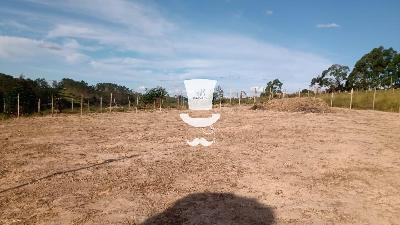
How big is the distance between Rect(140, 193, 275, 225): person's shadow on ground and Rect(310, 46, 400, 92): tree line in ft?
185

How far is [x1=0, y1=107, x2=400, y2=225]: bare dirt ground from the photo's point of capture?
6906 mm

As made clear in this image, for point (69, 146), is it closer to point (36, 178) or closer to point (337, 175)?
point (36, 178)

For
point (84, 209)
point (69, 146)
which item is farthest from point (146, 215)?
point (69, 146)

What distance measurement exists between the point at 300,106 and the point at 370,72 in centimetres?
4669

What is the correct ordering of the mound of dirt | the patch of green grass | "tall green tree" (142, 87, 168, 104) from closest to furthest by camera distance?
1. the mound of dirt
2. the patch of green grass
3. "tall green tree" (142, 87, 168, 104)

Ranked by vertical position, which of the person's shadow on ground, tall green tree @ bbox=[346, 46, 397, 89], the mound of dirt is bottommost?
the person's shadow on ground

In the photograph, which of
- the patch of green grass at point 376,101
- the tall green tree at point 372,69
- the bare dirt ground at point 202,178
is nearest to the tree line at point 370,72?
the tall green tree at point 372,69

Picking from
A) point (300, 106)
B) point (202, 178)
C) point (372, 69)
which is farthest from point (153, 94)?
point (372, 69)

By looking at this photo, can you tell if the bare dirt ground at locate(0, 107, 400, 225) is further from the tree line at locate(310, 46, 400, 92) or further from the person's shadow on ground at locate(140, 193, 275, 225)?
the tree line at locate(310, 46, 400, 92)

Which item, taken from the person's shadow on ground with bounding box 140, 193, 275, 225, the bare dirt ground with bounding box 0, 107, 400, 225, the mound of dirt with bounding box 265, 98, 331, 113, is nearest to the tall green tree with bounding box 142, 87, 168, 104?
the mound of dirt with bounding box 265, 98, 331, 113

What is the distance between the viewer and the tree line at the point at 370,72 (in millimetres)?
60438

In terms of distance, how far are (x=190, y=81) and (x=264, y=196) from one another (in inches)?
153

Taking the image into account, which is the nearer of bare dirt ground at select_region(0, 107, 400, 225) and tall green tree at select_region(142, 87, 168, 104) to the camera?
bare dirt ground at select_region(0, 107, 400, 225)

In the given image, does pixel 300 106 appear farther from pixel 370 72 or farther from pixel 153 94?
pixel 370 72
